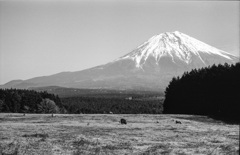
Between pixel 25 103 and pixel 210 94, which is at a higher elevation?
pixel 210 94

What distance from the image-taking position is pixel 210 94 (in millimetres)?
78312

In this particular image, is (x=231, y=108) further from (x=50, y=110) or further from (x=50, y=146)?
(x=50, y=110)

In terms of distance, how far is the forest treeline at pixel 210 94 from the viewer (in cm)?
6925

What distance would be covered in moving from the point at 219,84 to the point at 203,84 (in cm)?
899

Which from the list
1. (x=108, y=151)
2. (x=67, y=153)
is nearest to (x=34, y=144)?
(x=67, y=153)

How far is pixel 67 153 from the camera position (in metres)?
27.0

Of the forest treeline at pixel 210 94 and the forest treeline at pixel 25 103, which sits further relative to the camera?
the forest treeline at pixel 25 103

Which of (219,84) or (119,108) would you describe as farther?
(119,108)

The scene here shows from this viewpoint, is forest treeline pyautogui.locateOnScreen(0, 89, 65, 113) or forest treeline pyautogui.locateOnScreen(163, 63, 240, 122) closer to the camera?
forest treeline pyautogui.locateOnScreen(163, 63, 240, 122)

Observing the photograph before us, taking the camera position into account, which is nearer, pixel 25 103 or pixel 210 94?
pixel 210 94

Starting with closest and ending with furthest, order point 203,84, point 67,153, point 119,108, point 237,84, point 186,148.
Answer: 1. point 67,153
2. point 186,148
3. point 237,84
4. point 203,84
5. point 119,108

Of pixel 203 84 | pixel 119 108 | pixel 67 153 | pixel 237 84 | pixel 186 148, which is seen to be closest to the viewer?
pixel 67 153

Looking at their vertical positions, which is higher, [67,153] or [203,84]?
[203,84]

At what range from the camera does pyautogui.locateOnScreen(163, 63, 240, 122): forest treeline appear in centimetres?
6925
